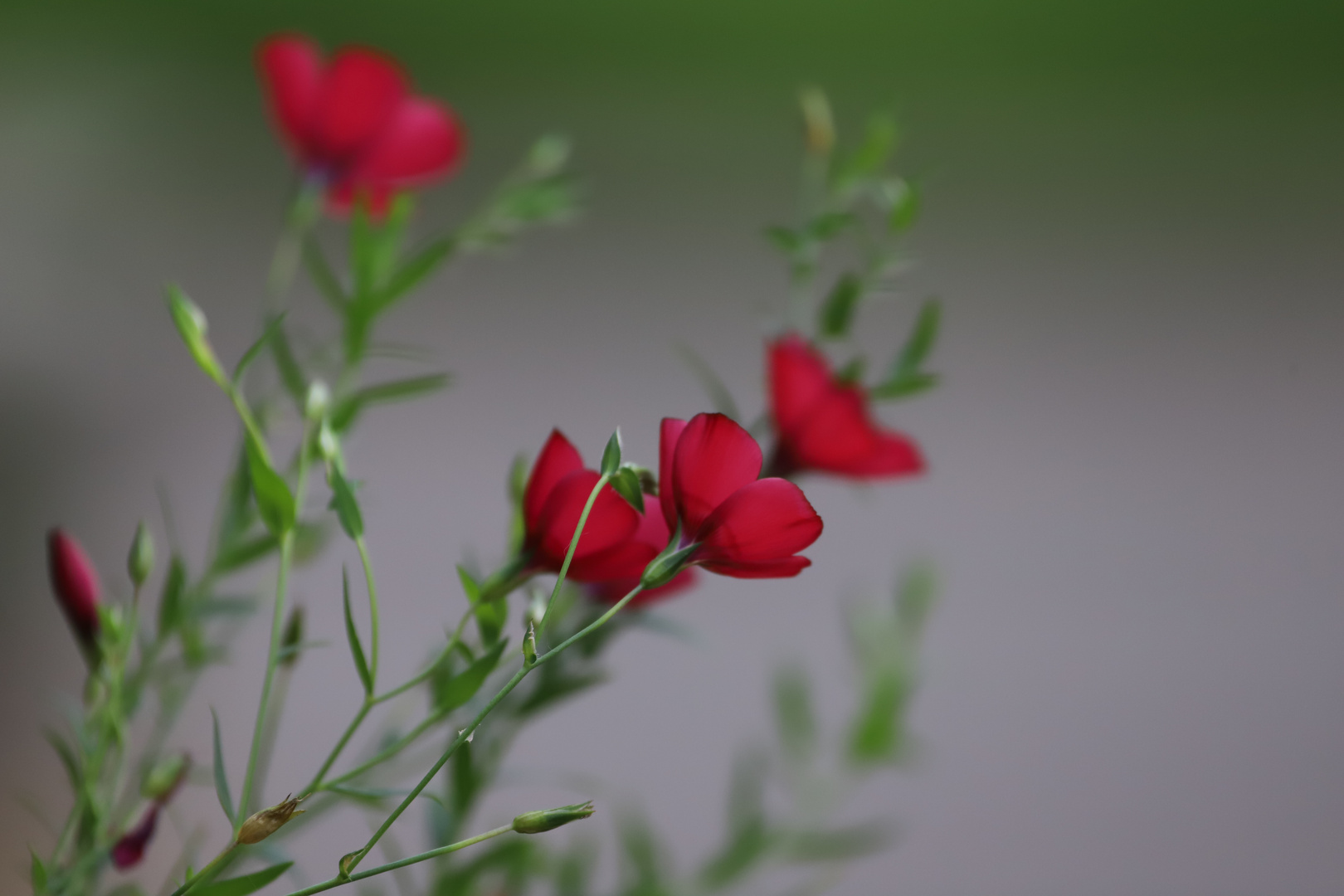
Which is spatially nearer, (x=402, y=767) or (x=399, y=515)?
(x=402, y=767)

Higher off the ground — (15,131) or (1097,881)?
(15,131)

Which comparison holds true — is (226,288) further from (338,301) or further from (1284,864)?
(1284,864)

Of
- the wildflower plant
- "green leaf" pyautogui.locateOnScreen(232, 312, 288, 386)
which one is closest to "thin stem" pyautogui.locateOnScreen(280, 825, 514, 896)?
the wildflower plant

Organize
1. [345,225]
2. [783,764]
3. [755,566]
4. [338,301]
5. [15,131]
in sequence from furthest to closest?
[345,225] < [15,131] < [783,764] < [338,301] < [755,566]

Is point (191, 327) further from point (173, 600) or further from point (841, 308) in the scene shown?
point (841, 308)

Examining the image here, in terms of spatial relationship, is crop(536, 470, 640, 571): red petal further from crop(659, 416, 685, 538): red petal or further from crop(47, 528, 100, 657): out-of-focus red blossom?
crop(47, 528, 100, 657): out-of-focus red blossom

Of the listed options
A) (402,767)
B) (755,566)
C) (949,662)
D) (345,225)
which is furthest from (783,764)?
(345,225)

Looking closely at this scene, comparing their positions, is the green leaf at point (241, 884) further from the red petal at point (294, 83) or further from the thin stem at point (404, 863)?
the red petal at point (294, 83)
